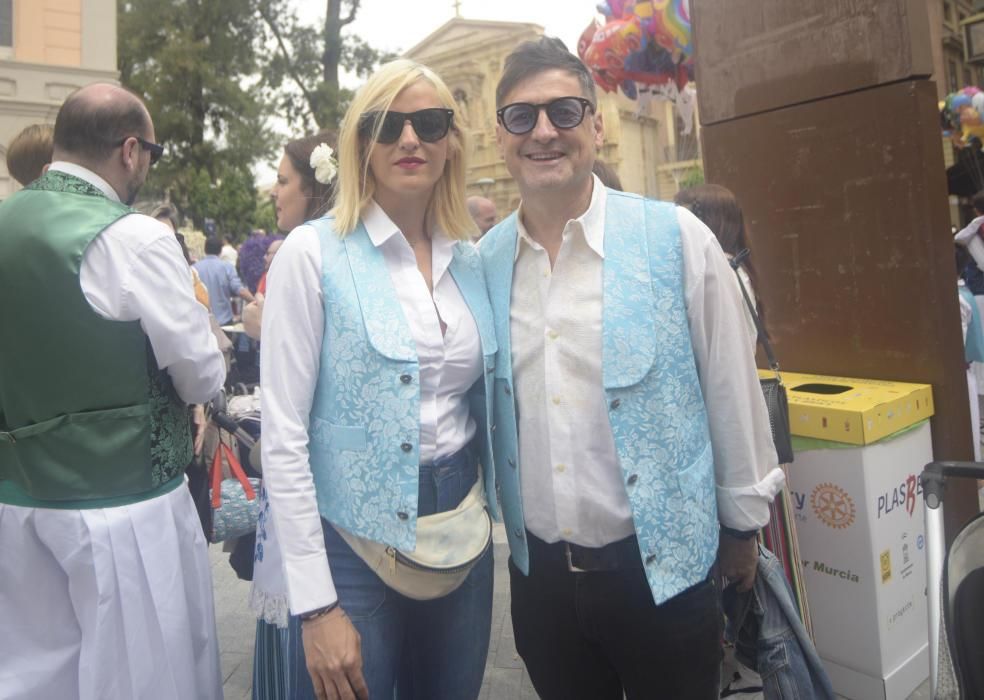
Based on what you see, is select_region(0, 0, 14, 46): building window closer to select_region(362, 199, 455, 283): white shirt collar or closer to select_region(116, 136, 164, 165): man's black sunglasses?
select_region(116, 136, 164, 165): man's black sunglasses

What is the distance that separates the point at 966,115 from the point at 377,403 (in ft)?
32.9

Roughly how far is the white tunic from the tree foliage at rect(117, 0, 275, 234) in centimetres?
1857

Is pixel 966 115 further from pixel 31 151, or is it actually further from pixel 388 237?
pixel 31 151

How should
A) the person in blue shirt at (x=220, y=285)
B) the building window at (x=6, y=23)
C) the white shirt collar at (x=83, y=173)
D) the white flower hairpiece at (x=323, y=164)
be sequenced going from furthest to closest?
the building window at (x=6, y=23) < the person in blue shirt at (x=220, y=285) < the white flower hairpiece at (x=323, y=164) < the white shirt collar at (x=83, y=173)

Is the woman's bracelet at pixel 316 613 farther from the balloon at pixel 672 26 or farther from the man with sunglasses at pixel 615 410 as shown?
the balloon at pixel 672 26

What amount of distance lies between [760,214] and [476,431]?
205 centimetres

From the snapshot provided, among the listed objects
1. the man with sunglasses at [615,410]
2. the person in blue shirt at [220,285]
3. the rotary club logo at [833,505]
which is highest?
the person in blue shirt at [220,285]

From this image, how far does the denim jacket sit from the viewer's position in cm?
200

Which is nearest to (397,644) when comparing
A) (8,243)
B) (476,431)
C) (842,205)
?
(476,431)

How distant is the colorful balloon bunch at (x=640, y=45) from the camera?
585 cm

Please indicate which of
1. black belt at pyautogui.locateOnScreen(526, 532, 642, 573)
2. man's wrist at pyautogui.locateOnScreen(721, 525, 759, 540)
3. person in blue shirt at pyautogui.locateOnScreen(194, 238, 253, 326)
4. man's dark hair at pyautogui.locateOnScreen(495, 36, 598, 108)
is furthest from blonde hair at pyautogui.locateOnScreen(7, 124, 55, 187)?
person in blue shirt at pyautogui.locateOnScreen(194, 238, 253, 326)

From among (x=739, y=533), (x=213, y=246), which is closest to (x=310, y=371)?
(x=739, y=533)

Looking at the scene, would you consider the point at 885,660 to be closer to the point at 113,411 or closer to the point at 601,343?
the point at 601,343

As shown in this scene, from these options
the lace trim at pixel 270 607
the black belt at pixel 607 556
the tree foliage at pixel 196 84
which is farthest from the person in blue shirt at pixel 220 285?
the tree foliage at pixel 196 84
